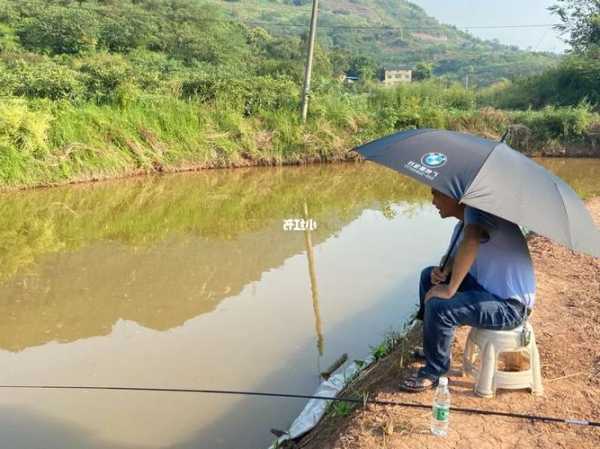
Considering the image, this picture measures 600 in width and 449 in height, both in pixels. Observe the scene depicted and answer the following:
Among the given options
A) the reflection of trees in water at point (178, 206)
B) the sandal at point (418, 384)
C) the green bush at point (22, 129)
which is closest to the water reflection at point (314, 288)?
the reflection of trees in water at point (178, 206)

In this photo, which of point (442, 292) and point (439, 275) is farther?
point (439, 275)

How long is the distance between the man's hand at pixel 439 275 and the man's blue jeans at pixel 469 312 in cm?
16

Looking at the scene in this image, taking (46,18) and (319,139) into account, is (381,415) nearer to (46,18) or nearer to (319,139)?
(319,139)

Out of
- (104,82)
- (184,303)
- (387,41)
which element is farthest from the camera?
(387,41)

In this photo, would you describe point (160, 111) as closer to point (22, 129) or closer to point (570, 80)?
point (22, 129)

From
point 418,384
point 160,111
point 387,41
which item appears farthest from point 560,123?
point 387,41

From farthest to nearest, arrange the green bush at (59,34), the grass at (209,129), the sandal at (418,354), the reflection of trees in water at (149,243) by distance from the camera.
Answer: the green bush at (59,34) → the grass at (209,129) → the reflection of trees in water at (149,243) → the sandal at (418,354)

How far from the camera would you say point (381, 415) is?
Result: 2926 millimetres

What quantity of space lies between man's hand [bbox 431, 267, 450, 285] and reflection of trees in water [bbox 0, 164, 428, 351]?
1924 millimetres

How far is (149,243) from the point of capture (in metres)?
8.03

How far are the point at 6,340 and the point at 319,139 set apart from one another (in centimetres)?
1198

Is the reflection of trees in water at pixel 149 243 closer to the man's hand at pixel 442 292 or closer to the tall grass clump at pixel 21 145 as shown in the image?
the tall grass clump at pixel 21 145

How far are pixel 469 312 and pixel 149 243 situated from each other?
595cm

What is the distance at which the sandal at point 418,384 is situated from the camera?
10.3 ft
